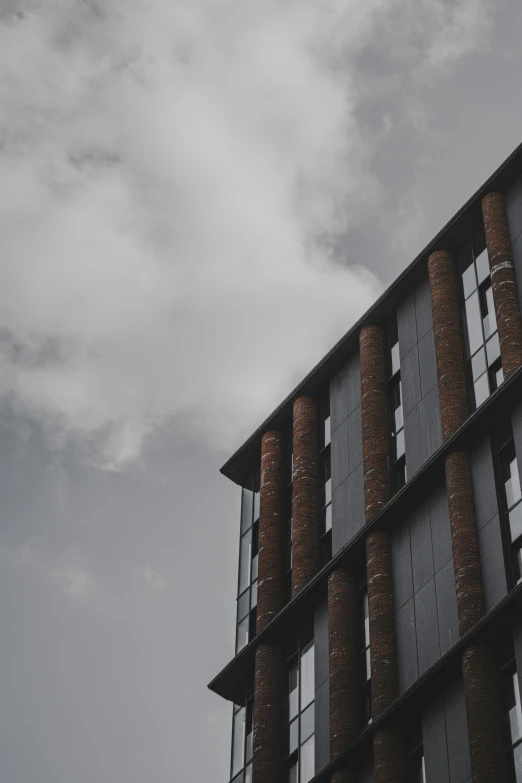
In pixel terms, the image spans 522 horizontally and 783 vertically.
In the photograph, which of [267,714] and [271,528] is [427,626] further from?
[271,528]

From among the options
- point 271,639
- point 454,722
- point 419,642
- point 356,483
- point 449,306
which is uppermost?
point 449,306

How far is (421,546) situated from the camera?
38.4 meters

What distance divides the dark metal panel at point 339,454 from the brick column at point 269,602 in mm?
3349

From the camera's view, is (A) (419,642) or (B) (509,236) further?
(B) (509,236)

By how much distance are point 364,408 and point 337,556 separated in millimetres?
5029

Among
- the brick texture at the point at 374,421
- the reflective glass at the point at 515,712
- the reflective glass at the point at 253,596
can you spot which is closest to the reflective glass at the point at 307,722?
the brick texture at the point at 374,421

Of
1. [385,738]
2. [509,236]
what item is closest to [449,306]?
[509,236]

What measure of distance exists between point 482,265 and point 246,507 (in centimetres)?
1307

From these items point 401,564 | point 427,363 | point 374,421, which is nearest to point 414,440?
point 374,421

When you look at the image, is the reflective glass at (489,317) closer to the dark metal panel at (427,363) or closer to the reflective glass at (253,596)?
the dark metal panel at (427,363)

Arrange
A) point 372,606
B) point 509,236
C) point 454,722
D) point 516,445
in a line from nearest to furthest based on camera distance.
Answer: point 454,722 → point 516,445 → point 372,606 → point 509,236

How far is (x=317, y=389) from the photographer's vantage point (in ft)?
159

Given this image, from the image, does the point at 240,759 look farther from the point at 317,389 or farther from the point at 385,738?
the point at 317,389

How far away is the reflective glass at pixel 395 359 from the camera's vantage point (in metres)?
44.6
